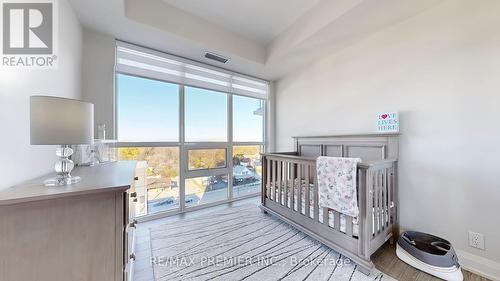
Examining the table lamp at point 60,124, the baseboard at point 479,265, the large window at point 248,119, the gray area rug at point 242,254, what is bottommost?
the gray area rug at point 242,254

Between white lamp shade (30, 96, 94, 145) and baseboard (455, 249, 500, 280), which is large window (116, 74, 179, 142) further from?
baseboard (455, 249, 500, 280)

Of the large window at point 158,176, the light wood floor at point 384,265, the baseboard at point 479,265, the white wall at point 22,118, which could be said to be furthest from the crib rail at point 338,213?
the white wall at point 22,118

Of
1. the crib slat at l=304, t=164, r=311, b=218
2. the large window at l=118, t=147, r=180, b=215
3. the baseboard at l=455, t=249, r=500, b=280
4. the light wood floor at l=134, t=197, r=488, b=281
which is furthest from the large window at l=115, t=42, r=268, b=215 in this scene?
the baseboard at l=455, t=249, r=500, b=280

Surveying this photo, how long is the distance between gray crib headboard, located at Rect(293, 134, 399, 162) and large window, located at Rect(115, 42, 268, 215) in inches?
48.6

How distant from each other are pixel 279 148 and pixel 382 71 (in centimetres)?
219

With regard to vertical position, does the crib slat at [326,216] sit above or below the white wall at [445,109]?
below

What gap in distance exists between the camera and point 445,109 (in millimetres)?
1771

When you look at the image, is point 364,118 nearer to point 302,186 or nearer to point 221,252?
point 302,186

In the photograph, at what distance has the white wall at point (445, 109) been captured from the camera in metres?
1.55

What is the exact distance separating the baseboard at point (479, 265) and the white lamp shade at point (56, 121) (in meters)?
3.04

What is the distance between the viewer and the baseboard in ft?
4.88

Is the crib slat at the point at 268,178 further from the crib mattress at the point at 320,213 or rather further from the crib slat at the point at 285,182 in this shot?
the crib slat at the point at 285,182

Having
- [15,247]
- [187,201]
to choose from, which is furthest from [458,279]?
[187,201]

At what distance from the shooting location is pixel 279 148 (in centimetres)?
391
